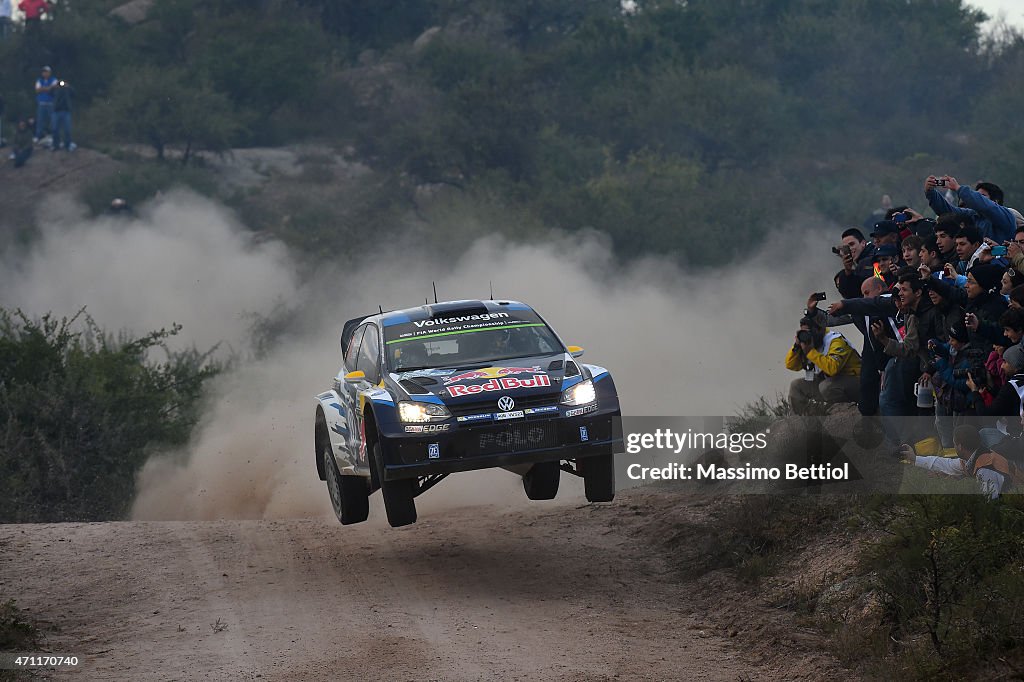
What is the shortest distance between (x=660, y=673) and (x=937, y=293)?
3.85 meters

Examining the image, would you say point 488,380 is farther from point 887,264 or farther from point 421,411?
point 887,264

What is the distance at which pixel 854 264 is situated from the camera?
13.2m

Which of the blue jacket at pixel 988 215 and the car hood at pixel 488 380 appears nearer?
the car hood at pixel 488 380

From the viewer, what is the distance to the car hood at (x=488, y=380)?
11.1m

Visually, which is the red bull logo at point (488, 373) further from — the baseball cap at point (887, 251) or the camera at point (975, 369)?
the baseball cap at point (887, 251)

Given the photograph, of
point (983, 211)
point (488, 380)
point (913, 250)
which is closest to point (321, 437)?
point (488, 380)

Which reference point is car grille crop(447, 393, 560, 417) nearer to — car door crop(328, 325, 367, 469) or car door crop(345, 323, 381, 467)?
car door crop(345, 323, 381, 467)

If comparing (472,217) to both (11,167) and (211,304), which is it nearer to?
(211,304)

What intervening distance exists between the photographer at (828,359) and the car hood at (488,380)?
2.51 metres

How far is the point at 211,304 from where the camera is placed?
132 feet

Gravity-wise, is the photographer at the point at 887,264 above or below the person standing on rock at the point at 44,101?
below

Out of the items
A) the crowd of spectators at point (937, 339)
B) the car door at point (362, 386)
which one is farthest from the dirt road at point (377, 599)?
the crowd of spectators at point (937, 339)

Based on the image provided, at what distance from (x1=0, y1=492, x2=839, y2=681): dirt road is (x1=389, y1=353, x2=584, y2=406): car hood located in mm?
1643

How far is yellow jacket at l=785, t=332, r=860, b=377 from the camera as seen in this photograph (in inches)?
512
